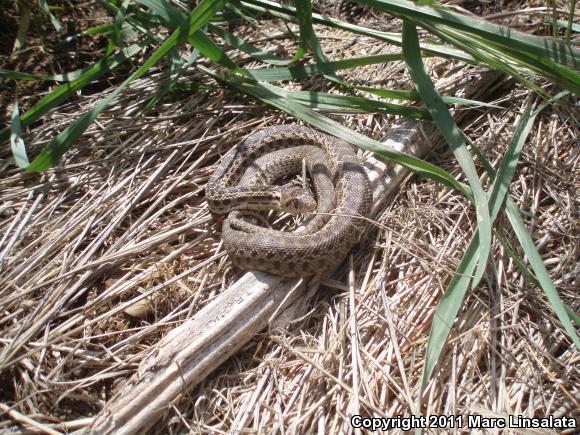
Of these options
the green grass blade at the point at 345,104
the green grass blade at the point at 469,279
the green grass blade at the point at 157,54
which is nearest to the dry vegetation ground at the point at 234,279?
the green grass blade at the point at 469,279

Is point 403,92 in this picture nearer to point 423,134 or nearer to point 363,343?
point 423,134

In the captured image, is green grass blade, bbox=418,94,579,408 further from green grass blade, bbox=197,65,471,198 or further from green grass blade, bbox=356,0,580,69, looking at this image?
green grass blade, bbox=356,0,580,69

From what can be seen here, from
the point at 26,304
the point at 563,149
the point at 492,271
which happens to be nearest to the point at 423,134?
the point at 563,149

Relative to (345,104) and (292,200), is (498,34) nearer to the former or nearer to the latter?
(345,104)

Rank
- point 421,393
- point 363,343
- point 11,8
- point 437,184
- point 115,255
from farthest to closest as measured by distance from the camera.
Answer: point 11,8
point 437,184
point 115,255
point 363,343
point 421,393

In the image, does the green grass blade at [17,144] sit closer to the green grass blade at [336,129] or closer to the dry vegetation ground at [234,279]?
the dry vegetation ground at [234,279]

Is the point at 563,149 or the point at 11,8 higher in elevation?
the point at 11,8

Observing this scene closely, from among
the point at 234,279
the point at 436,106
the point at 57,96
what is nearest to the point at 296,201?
the point at 234,279
